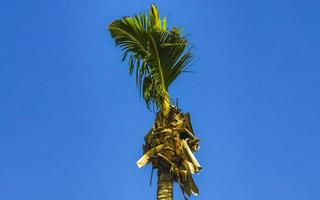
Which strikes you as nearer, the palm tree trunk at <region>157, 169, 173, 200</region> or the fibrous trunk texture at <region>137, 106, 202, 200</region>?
the palm tree trunk at <region>157, 169, 173, 200</region>

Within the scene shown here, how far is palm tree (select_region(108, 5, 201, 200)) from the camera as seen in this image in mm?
11000

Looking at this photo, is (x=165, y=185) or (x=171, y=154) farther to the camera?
(x=171, y=154)

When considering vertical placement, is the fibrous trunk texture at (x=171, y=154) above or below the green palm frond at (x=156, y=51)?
below

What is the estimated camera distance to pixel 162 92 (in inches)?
463

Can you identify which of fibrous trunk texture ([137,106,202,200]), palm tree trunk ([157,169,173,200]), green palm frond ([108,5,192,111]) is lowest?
palm tree trunk ([157,169,173,200])

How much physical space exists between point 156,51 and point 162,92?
854 mm

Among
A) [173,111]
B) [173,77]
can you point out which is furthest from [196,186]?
[173,77]

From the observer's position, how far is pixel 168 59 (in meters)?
12.0

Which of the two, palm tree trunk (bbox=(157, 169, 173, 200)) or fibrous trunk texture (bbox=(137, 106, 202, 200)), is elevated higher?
fibrous trunk texture (bbox=(137, 106, 202, 200))

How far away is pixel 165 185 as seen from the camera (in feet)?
34.9

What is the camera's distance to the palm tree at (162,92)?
11000mm

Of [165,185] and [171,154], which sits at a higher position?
[171,154]

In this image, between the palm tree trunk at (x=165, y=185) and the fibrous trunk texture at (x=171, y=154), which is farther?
the fibrous trunk texture at (x=171, y=154)

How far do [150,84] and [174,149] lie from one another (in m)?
1.70
